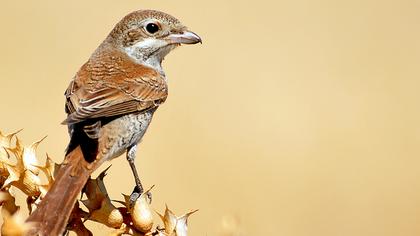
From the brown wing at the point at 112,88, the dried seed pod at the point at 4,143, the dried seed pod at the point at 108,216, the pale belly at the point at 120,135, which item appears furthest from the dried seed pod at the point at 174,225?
the pale belly at the point at 120,135

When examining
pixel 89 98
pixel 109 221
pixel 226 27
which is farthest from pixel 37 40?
pixel 109 221

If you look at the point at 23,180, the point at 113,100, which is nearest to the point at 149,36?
the point at 113,100

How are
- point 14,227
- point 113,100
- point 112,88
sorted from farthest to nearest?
point 112,88, point 113,100, point 14,227

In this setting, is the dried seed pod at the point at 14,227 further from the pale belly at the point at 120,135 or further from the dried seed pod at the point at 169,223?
the pale belly at the point at 120,135

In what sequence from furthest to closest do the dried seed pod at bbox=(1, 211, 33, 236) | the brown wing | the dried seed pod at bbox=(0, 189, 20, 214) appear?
the brown wing < the dried seed pod at bbox=(0, 189, 20, 214) < the dried seed pod at bbox=(1, 211, 33, 236)

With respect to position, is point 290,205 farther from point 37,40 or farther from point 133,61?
point 37,40

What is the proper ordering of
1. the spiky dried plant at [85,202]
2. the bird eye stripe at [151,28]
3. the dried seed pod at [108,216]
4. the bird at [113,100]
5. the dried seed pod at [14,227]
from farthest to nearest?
the bird eye stripe at [151,28], the bird at [113,100], the dried seed pod at [108,216], the spiky dried plant at [85,202], the dried seed pod at [14,227]

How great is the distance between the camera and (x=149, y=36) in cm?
447

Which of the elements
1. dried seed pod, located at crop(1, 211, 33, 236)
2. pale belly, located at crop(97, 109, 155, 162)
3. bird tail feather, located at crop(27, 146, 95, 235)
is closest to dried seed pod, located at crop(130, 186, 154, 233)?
bird tail feather, located at crop(27, 146, 95, 235)

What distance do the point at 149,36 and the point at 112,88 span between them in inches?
25.7

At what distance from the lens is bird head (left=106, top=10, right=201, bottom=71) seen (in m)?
4.46

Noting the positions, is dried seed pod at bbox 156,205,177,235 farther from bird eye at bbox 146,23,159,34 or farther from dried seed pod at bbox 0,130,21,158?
bird eye at bbox 146,23,159,34

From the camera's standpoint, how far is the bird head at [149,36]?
4461 mm

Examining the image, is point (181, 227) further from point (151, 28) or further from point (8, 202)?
point (151, 28)
